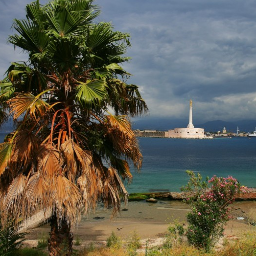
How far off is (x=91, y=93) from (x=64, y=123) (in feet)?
4.24

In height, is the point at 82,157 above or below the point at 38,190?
above

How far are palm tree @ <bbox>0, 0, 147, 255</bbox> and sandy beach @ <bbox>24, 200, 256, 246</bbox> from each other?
6831 mm

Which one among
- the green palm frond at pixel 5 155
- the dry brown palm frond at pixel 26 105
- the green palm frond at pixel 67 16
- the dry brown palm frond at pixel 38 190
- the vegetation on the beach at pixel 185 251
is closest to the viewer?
the dry brown palm frond at pixel 38 190

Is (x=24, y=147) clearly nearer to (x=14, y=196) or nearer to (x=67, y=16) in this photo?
(x=14, y=196)

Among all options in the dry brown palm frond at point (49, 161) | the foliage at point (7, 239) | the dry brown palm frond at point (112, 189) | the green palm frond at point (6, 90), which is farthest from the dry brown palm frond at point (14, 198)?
the foliage at point (7, 239)

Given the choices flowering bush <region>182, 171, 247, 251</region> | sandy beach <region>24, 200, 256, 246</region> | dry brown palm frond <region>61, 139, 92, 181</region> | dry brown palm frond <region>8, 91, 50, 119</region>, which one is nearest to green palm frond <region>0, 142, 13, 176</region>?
dry brown palm frond <region>8, 91, 50, 119</region>

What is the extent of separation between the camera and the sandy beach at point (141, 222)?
52.4 feet

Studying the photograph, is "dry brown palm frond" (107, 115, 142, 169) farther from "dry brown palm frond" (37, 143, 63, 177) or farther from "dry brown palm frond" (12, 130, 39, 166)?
"dry brown palm frond" (12, 130, 39, 166)

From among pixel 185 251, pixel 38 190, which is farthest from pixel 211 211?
pixel 38 190

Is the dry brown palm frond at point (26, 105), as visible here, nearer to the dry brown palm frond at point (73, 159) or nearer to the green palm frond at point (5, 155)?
the green palm frond at point (5, 155)

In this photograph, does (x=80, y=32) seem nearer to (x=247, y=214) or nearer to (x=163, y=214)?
(x=163, y=214)

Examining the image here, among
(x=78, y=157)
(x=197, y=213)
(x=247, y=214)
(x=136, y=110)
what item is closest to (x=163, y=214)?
(x=247, y=214)

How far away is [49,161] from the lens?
6.52 metres

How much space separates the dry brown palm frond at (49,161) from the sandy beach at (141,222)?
773 cm
